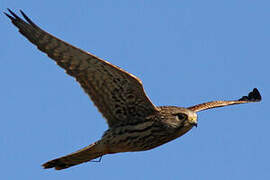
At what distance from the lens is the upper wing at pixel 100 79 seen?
36.8 feet

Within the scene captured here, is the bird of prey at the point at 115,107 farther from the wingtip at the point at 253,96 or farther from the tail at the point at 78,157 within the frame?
the wingtip at the point at 253,96

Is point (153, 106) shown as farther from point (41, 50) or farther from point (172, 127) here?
point (41, 50)

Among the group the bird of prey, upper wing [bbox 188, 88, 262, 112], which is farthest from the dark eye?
upper wing [bbox 188, 88, 262, 112]

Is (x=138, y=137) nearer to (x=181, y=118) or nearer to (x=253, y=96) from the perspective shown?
(x=181, y=118)

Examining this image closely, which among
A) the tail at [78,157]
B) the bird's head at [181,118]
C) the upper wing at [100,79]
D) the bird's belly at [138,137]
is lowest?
the tail at [78,157]

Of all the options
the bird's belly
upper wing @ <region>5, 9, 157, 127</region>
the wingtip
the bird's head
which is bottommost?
the bird's belly

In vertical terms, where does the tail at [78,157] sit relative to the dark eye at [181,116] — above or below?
below

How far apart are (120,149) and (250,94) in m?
4.42

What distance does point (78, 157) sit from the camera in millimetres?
12156

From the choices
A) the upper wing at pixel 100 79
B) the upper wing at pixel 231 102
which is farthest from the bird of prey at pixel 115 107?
the upper wing at pixel 231 102

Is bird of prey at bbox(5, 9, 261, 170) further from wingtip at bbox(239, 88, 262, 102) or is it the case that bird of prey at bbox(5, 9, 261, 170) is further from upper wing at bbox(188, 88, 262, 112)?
wingtip at bbox(239, 88, 262, 102)

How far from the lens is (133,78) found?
11312 millimetres

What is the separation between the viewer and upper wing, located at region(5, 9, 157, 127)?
1121 cm

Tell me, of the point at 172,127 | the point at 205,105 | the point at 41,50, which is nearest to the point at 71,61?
the point at 41,50
